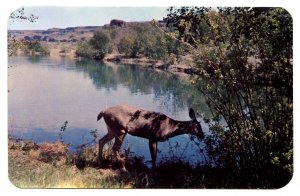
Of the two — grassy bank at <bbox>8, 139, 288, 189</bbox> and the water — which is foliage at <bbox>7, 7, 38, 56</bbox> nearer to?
the water

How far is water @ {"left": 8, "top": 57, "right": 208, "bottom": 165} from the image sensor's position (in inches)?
334

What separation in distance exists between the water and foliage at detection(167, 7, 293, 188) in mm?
344

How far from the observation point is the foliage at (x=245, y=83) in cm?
848

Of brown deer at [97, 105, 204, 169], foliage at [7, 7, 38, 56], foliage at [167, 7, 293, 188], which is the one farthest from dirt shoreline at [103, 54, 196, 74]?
foliage at [7, 7, 38, 56]

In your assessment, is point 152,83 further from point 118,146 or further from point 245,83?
point 245,83

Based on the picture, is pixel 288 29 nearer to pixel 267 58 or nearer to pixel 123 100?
pixel 267 58

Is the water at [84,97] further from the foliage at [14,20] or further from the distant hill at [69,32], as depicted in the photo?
the distant hill at [69,32]

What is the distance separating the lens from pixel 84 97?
28.5ft

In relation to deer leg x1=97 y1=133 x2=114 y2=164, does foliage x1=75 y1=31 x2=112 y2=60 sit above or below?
above

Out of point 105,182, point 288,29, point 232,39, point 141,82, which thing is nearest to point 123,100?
point 141,82

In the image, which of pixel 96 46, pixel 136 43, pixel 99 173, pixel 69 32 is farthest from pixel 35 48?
pixel 99 173

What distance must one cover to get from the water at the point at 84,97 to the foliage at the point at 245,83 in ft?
1.13

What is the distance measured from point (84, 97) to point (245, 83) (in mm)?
2179
